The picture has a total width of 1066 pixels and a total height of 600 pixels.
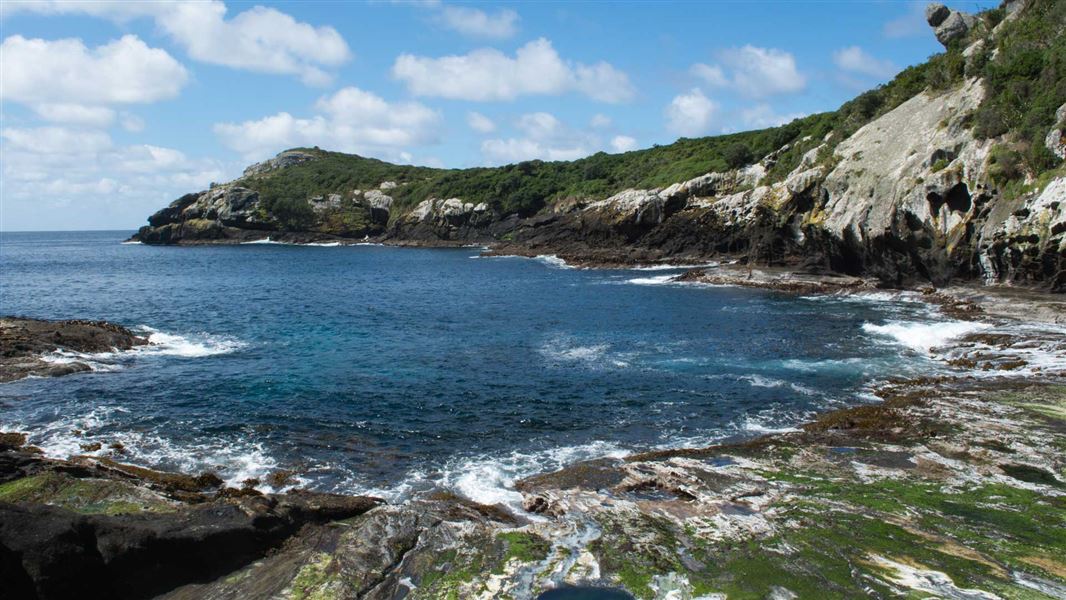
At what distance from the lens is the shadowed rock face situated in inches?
1139

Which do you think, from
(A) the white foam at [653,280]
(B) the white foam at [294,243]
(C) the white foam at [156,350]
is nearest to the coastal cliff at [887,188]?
(A) the white foam at [653,280]

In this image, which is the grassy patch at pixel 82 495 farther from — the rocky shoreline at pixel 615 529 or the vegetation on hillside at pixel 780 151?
the vegetation on hillside at pixel 780 151

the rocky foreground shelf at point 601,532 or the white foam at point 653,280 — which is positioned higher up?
the white foam at point 653,280

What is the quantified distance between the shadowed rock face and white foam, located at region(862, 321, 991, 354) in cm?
3815

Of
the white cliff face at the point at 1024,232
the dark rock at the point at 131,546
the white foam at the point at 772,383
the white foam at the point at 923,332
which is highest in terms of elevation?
the white cliff face at the point at 1024,232

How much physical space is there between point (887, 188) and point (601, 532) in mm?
44113

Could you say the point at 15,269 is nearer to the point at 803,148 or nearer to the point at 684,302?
the point at 684,302

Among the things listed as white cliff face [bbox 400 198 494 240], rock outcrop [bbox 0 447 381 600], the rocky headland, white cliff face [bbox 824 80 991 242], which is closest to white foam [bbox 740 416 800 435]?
the rocky headland

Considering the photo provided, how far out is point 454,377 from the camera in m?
29.2

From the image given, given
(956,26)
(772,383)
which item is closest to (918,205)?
(772,383)

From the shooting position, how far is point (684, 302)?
48.8 metres

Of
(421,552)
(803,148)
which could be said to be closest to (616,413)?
(421,552)

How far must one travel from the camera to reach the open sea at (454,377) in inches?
804

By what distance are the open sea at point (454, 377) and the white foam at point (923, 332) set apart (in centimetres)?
18
